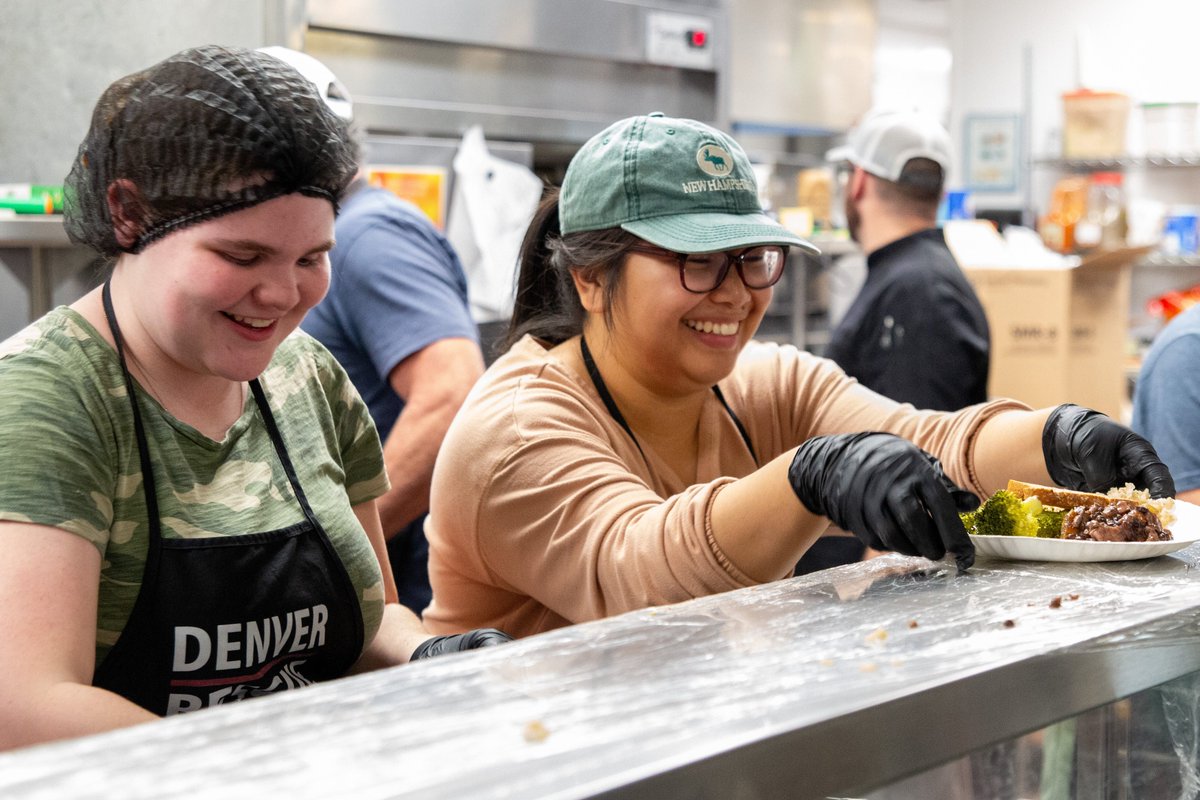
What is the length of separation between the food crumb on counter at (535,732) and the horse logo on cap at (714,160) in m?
0.98

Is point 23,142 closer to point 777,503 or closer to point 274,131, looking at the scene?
point 274,131

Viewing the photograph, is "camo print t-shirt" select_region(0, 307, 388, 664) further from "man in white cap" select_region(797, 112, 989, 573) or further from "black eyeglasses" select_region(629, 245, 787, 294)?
"man in white cap" select_region(797, 112, 989, 573)

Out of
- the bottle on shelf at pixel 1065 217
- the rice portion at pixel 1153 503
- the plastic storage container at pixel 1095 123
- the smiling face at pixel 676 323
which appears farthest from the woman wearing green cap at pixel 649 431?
the plastic storage container at pixel 1095 123

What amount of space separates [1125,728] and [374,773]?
0.71 meters

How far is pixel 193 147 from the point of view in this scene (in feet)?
3.99

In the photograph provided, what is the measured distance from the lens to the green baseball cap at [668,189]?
1583 millimetres

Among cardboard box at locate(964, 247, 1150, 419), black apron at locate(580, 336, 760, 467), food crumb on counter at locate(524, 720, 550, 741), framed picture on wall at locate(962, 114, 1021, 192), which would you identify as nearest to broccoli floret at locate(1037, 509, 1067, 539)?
black apron at locate(580, 336, 760, 467)

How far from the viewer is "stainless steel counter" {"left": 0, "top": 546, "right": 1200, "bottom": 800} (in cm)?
73

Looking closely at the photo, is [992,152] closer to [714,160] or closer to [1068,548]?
[714,160]

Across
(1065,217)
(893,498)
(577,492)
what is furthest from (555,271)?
(1065,217)

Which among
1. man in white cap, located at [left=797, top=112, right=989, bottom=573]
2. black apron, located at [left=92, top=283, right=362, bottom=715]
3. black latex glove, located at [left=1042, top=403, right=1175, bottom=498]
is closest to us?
black apron, located at [left=92, top=283, right=362, bottom=715]

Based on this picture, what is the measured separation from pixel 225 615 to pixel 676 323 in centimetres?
67

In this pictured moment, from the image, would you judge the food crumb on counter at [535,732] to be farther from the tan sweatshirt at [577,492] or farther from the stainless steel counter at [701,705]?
the tan sweatshirt at [577,492]

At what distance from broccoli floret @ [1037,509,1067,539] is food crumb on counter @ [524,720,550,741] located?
2.33 ft
